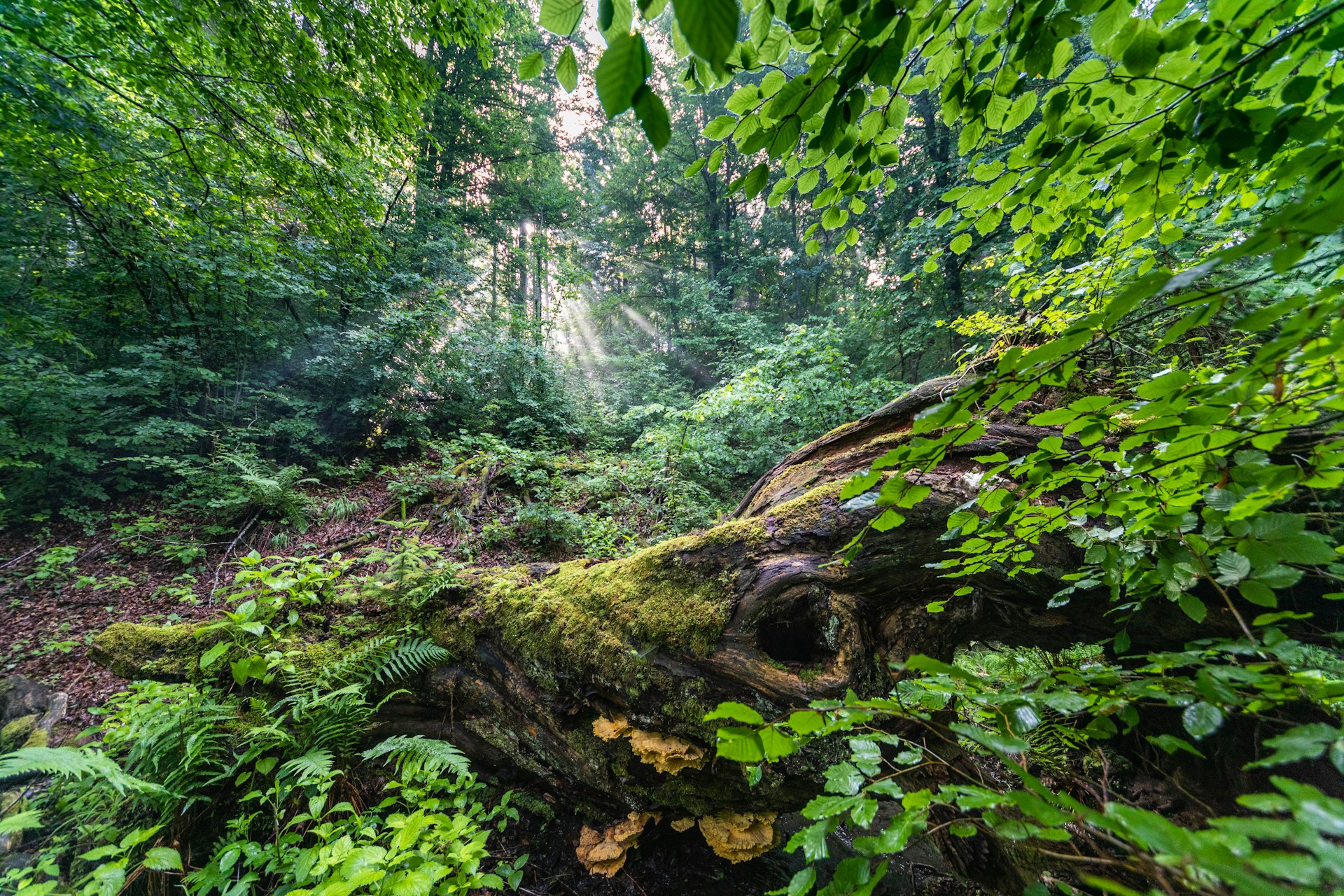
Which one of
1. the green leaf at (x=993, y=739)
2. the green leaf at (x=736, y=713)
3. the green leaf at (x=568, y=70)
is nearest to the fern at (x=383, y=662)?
the green leaf at (x=736, y=713)

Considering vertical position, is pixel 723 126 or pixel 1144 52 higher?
pixel 723 126

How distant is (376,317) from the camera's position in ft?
25.9

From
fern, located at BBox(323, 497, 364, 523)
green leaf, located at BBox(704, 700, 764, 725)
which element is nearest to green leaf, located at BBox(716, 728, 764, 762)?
green leaf, located at BBox(704, 700, 764, 725)

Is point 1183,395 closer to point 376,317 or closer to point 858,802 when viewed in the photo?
point 858,802

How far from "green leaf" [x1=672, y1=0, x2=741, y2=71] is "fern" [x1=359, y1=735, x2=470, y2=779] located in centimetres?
300

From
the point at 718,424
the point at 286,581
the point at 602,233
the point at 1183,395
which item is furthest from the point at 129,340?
the point at 602,233

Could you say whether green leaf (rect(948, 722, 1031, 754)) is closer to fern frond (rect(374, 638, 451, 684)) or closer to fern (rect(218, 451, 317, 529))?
fern frond (rect(374, 638, 451, 684))

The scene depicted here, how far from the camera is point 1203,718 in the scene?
2.37ft

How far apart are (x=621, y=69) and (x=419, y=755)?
3.18m

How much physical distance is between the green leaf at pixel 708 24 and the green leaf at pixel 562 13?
0.45 metres

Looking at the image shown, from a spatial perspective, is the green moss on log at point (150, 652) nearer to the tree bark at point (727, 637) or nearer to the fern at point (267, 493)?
the tree bark at point (727, 637)

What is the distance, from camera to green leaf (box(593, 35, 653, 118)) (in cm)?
62

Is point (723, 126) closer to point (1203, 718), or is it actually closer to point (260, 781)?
point (1203, 718)

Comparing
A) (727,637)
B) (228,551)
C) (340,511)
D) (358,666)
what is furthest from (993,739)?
(228,551)
